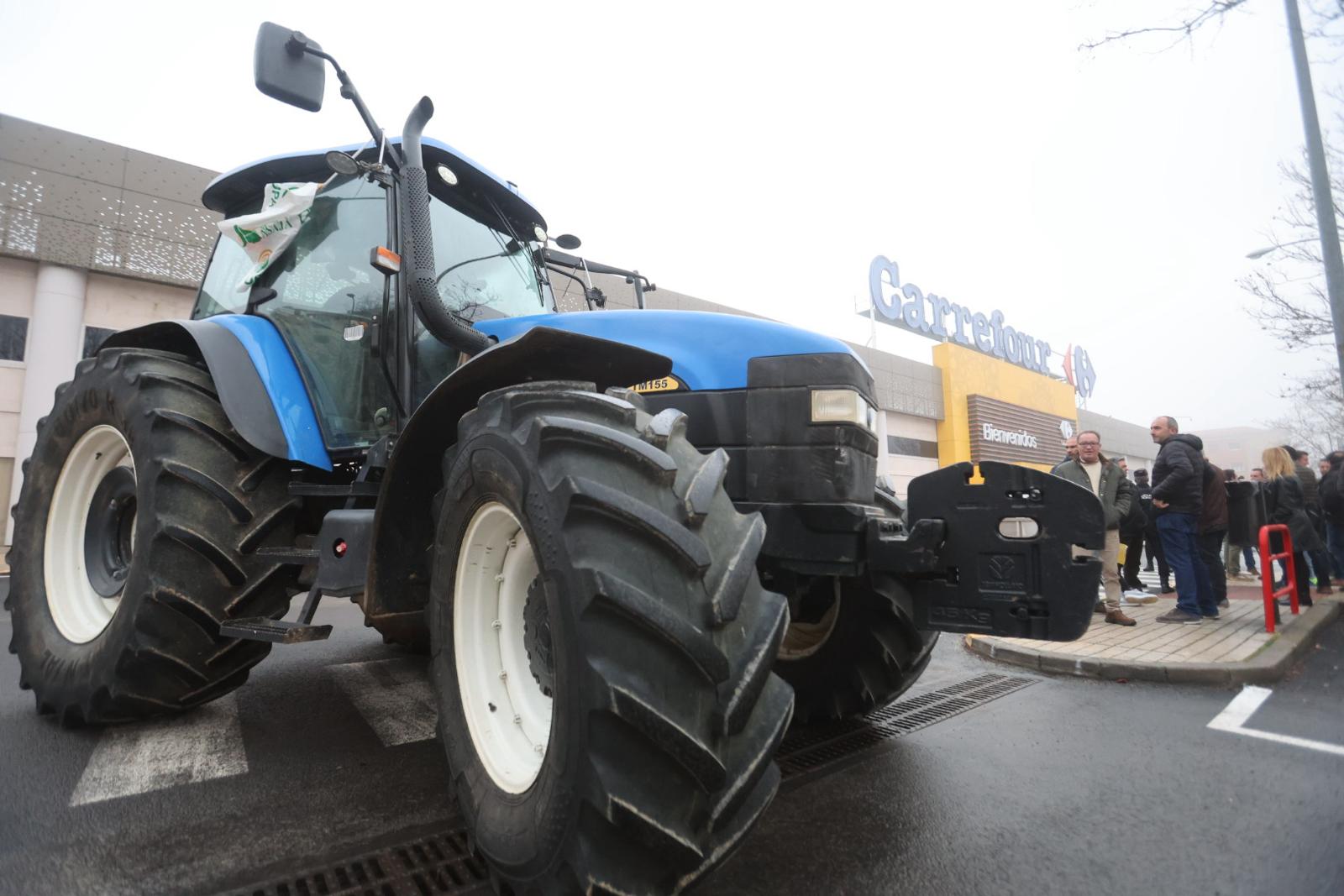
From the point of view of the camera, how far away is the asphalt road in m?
1.98

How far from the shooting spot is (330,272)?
3287mm

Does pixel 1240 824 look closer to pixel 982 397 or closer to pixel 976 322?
pixel 982 397

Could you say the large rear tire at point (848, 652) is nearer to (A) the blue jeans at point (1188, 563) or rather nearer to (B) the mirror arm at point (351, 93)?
(B) the mirror arm at point (351, 93)

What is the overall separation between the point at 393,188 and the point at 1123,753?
4.00 m

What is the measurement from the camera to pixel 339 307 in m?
3.24

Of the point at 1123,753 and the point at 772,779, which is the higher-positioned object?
the point at 772,779

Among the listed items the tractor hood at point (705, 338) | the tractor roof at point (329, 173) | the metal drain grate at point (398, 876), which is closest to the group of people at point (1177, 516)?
the tractor hood at point (705, 338)

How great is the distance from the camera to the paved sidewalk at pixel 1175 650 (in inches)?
177

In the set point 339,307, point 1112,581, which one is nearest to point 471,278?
→ point 339,307

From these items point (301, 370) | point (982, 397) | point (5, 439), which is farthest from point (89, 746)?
point (982, 397)

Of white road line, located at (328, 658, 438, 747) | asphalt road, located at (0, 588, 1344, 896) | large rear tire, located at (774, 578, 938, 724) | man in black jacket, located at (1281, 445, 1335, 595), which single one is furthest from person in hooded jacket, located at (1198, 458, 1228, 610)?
white road line, located at (328, 658, 438, 747)

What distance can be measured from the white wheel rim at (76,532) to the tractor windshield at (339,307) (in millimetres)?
983

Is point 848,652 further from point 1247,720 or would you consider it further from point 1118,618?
point 1118,618

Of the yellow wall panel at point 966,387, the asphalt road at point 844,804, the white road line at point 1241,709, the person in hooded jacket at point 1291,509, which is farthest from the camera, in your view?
the yellow wall panel at point 966,387
